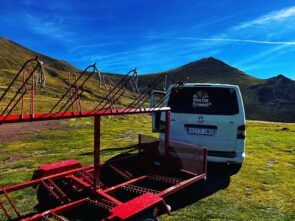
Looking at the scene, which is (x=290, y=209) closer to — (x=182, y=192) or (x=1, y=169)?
(x=182, y=192)

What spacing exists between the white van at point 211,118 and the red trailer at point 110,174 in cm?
119

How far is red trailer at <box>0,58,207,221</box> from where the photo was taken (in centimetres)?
509

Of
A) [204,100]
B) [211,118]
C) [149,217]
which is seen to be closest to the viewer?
[149,217]

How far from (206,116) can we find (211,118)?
6.4 inches

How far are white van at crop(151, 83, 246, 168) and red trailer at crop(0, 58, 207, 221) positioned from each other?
46.7 inches

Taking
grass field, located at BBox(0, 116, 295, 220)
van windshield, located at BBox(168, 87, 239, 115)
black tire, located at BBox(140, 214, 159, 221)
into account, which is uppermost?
van windshield, located at BBox(168, 87, 239, 115)

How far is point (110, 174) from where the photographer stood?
810 cm

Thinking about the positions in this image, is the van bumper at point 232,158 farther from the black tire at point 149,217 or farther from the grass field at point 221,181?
the black tire at point 149,217

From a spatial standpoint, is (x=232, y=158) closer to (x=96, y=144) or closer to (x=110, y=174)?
(x=110, y=174)

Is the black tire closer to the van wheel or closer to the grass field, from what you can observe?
the grass field

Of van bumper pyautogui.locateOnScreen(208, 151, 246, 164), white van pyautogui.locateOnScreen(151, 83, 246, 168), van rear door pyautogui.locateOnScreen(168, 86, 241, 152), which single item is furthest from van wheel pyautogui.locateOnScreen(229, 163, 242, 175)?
van rear door pyautogui.locateOnScreen(168, 86, 241, 152)

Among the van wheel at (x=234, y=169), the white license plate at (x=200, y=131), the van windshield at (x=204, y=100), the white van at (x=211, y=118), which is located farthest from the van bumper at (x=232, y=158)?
the van wheel at (x=234, y=169)

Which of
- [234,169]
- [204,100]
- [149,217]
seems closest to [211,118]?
[204,100]

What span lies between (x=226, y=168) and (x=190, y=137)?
8.49ft
